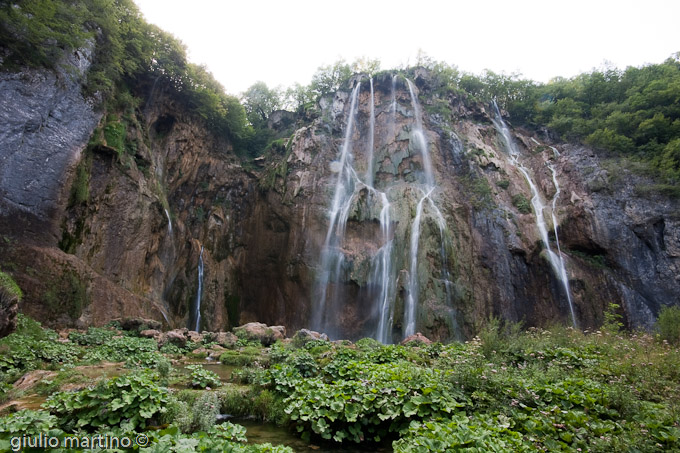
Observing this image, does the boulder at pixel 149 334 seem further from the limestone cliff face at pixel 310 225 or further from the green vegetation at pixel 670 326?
the green vegetation at pixel 670 326

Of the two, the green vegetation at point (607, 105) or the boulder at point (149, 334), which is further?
the green vegetation at point (607, 105)

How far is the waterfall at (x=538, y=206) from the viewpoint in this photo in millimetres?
18805

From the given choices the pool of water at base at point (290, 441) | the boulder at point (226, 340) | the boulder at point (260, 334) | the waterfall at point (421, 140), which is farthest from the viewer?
the waterfall at point (421, 140)

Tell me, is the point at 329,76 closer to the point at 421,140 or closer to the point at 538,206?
the point at 421,140

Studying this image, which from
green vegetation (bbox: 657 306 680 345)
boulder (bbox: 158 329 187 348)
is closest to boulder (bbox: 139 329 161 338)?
boulder (bbox: 158 329 187 348)

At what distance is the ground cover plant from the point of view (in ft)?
11.9

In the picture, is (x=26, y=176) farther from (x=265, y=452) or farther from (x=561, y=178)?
(x=561, y=178)

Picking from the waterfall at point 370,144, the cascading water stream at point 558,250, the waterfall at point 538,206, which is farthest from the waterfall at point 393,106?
the cascading water stream at point 558,250

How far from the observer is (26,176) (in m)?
12.8

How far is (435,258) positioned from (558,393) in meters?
14.6

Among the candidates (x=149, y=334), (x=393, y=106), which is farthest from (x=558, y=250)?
(x=149, y=334)

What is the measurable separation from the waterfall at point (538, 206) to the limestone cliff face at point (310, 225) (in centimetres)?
31

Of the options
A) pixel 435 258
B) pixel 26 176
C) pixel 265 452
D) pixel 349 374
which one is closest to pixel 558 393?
pixel 349 374

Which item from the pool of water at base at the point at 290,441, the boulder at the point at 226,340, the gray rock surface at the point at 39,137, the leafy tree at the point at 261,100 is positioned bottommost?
the pool of water at base at the point at 290,441
